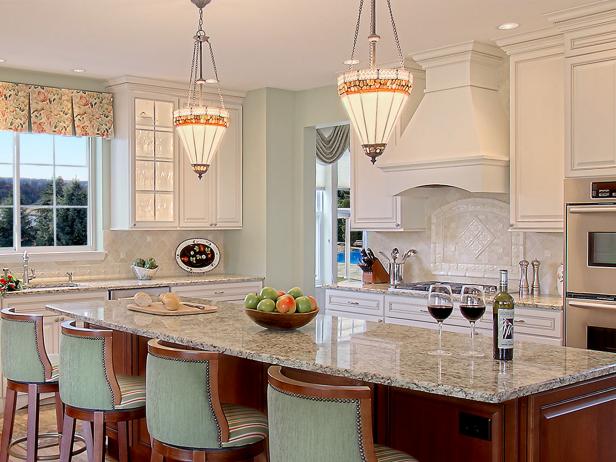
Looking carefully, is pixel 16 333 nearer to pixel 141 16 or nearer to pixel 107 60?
pixel 141 16

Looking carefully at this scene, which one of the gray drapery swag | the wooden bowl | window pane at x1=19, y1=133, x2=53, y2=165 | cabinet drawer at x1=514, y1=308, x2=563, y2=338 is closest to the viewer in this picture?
the wooden bowl

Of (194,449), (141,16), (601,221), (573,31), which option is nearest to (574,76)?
(573,31)

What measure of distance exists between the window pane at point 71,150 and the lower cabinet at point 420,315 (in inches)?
100.0

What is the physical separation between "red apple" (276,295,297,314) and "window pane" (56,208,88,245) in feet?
12.4

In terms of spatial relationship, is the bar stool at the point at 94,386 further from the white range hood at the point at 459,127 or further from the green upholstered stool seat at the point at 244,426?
the white range hood at the point at 459,127

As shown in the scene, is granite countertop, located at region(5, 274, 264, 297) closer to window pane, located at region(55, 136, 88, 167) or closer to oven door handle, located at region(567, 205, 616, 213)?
window pane, located at region(55, 136, 88, 167)

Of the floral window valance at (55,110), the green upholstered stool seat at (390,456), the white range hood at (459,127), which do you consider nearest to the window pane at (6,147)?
the floral window valance at (55,110)

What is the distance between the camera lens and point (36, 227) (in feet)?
20.8

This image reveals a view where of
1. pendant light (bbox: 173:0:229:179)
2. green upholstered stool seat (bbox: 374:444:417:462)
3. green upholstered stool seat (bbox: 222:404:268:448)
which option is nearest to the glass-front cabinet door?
pendant light (bbox: 173:0:229:179)

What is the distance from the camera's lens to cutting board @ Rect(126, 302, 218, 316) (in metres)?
3.92

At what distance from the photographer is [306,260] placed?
7098 mm

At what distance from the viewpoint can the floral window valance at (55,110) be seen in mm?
5941

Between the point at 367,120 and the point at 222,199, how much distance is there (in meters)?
4.05

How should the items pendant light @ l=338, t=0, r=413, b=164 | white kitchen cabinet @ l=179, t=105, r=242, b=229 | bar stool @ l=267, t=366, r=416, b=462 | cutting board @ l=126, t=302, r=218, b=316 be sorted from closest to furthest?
bar stool @ l=267, t=366, r=416, b=462, pendant light @ l=338, t=0, r=413, b=164, cutting board @ l=126, t=302, r=218, b=316, white kitchen cabinet @ l=179, t=105, r=242, b=229
